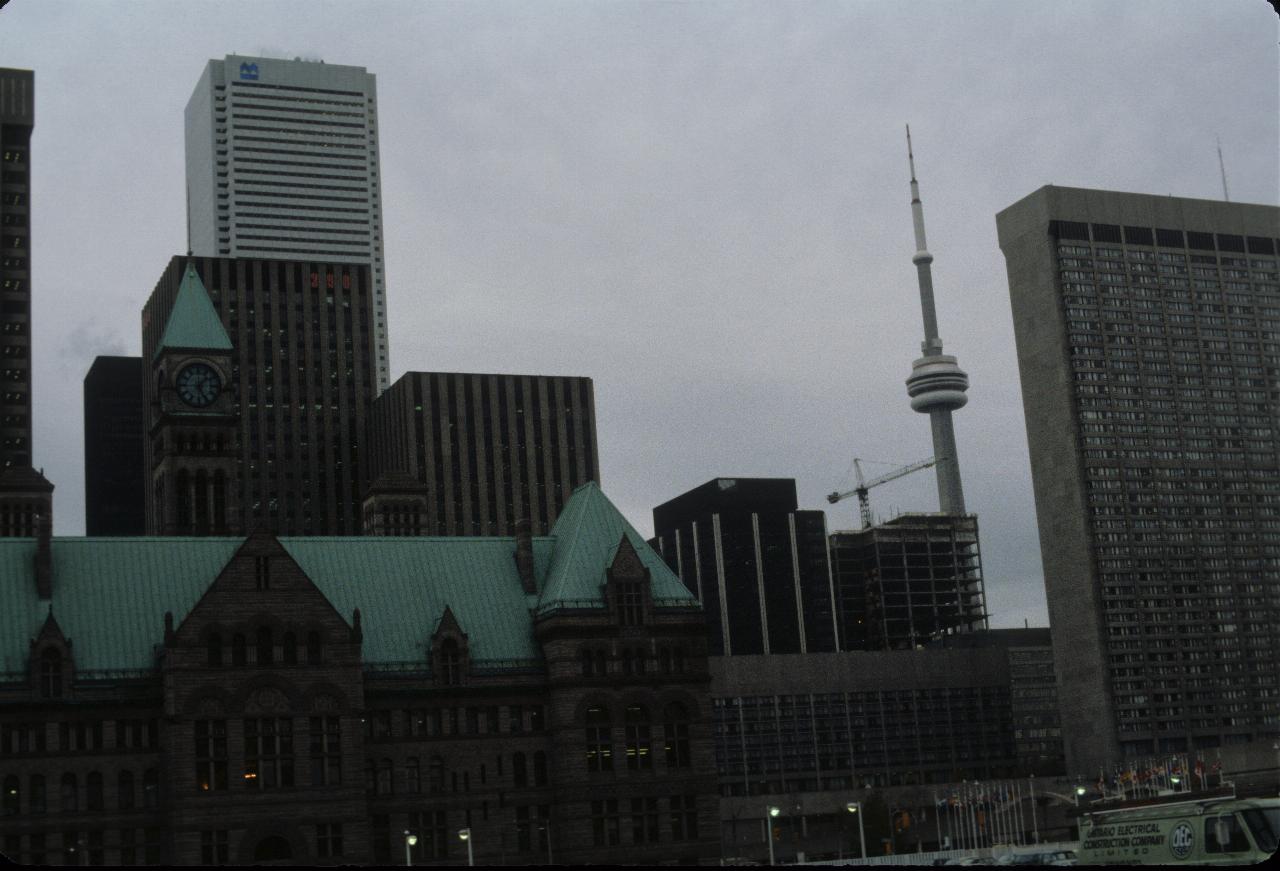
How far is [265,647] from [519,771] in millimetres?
21296

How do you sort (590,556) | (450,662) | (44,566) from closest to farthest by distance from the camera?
(44,566), (450,662), (590,556)

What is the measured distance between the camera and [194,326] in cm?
16175

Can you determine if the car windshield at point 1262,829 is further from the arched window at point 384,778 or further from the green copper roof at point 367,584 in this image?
the arched window at point 384,778

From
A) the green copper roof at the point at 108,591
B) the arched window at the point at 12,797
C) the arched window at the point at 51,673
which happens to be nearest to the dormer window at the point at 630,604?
the green copper roof at the point at 108,591

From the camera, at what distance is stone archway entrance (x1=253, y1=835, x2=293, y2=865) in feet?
424

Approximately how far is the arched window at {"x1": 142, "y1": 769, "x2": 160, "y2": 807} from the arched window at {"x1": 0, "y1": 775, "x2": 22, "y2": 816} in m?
8.22

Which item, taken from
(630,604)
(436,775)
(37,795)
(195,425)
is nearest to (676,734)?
(630,604)

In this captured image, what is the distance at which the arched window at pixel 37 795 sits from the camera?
12650 cm

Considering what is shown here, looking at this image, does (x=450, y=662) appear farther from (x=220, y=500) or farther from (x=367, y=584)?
(x=220, y=500)

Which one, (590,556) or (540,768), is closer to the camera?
(540,768)

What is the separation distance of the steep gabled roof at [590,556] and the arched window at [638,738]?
8.59 metres

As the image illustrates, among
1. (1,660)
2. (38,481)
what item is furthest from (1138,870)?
(38,481)

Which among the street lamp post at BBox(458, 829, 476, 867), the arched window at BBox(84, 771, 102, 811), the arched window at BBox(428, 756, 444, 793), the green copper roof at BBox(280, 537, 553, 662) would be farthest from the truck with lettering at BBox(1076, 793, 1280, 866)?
the arched window at BBox(84, 771, 102, 811)

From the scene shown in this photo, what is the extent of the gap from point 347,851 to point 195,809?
1089cm
